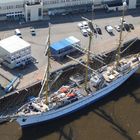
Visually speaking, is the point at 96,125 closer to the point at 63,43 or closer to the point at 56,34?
the point at 63,43

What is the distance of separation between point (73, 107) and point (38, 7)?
19030 millimetres

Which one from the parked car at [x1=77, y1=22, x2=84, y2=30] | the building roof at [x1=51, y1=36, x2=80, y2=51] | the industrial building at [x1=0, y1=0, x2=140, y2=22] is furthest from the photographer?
the parked car at [x1=77, y1=22, x2=84, y2=30]

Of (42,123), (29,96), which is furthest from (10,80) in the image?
(42,123)

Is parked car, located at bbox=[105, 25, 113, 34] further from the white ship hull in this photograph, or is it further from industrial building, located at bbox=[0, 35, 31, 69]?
industrial building, located at bbox=[0, 35, 31, 69]

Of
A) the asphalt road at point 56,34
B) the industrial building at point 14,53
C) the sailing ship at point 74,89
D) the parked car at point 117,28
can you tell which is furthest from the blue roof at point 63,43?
the parked car at point 117,28

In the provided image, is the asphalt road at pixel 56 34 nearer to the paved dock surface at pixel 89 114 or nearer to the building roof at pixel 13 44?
the paved dock surface at pixel 89 114

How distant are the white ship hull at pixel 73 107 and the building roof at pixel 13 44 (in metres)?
10.2

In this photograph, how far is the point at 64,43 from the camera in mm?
68938

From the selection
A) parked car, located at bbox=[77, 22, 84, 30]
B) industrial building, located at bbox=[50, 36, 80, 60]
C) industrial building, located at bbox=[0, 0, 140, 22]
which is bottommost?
industrial building, located at bbox=[50, 36, 80, 60]

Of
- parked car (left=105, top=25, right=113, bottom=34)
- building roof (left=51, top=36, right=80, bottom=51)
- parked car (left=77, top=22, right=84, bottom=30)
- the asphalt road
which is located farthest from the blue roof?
parked car (left=105, top=25, right=113, bottom=34)

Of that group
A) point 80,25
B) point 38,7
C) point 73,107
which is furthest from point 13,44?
point 80,25

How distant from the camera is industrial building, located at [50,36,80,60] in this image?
222 feet

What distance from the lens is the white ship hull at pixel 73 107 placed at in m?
58.8

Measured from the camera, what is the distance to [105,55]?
69375mm
